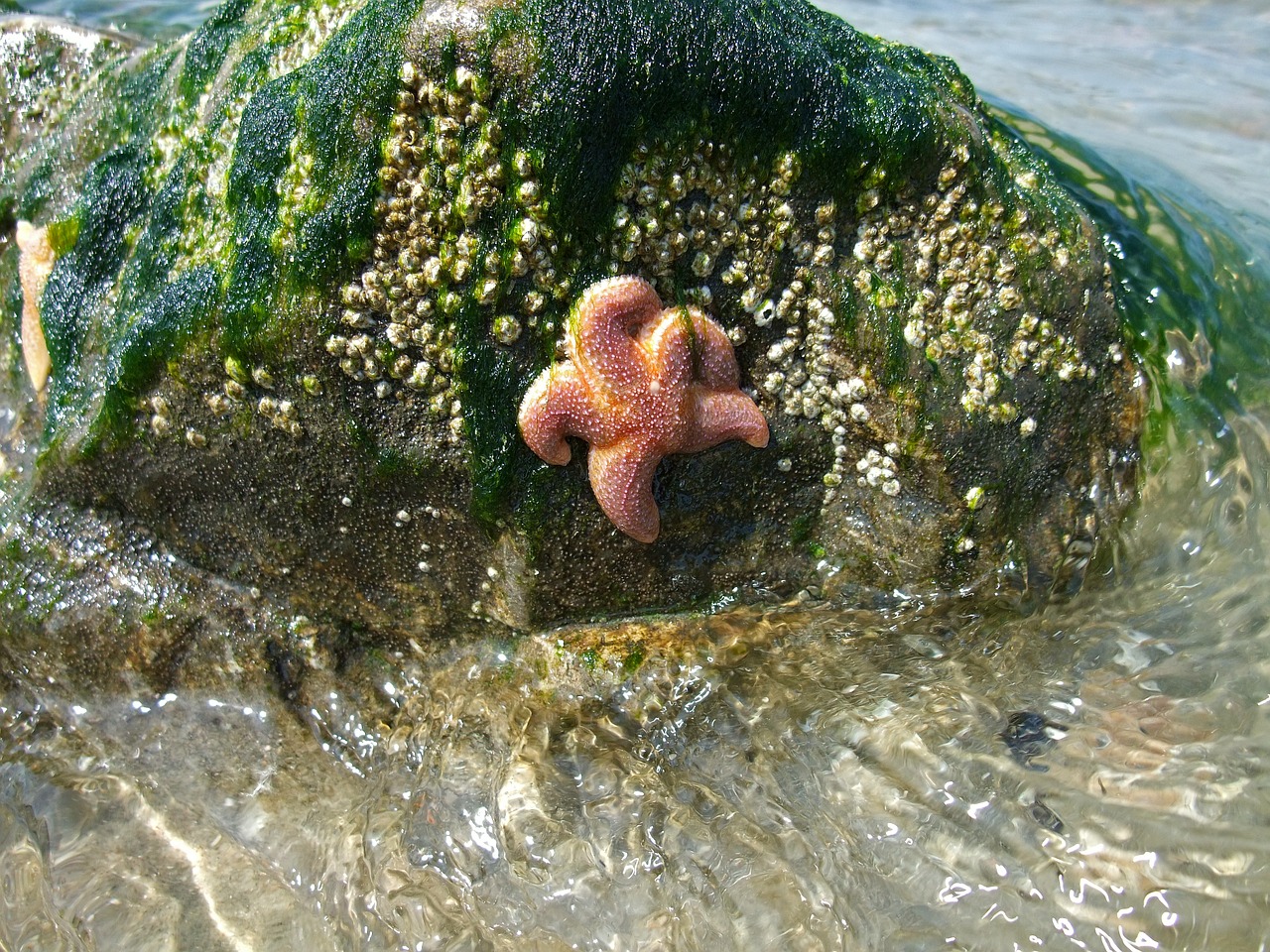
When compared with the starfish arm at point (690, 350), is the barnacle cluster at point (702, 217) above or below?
above

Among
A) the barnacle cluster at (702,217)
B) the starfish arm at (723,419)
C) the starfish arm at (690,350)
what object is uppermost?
the barnacle cluster at (702,217)

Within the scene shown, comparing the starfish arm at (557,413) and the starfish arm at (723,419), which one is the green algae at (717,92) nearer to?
the starfish arm at (557,413)

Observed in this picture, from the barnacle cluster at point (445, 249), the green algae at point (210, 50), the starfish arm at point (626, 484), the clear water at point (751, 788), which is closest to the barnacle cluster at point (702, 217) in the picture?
the barnacle cluster at point (445, 249)

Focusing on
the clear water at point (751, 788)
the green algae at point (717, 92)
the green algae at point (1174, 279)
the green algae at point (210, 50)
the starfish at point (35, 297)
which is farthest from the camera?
the green algae at point (1174, 279)

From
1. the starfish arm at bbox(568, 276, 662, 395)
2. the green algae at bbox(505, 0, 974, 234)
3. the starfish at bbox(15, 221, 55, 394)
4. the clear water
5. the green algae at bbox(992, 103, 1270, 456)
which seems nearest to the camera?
the green algae at bbox(505, 0, 974, 234)

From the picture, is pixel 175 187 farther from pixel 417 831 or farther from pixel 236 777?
pixel 417 831

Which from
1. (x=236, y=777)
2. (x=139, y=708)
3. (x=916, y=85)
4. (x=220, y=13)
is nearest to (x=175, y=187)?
(x=220, y=13)

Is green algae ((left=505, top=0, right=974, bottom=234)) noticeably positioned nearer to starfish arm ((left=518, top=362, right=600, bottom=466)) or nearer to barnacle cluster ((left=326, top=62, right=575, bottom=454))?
barnacle cluster ((left=326, top=62, right=575, bottom=454))

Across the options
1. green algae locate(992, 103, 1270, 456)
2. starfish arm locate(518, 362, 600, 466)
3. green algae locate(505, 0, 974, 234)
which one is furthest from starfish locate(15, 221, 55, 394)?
green algae locate(992, 103, 1270, 456)
